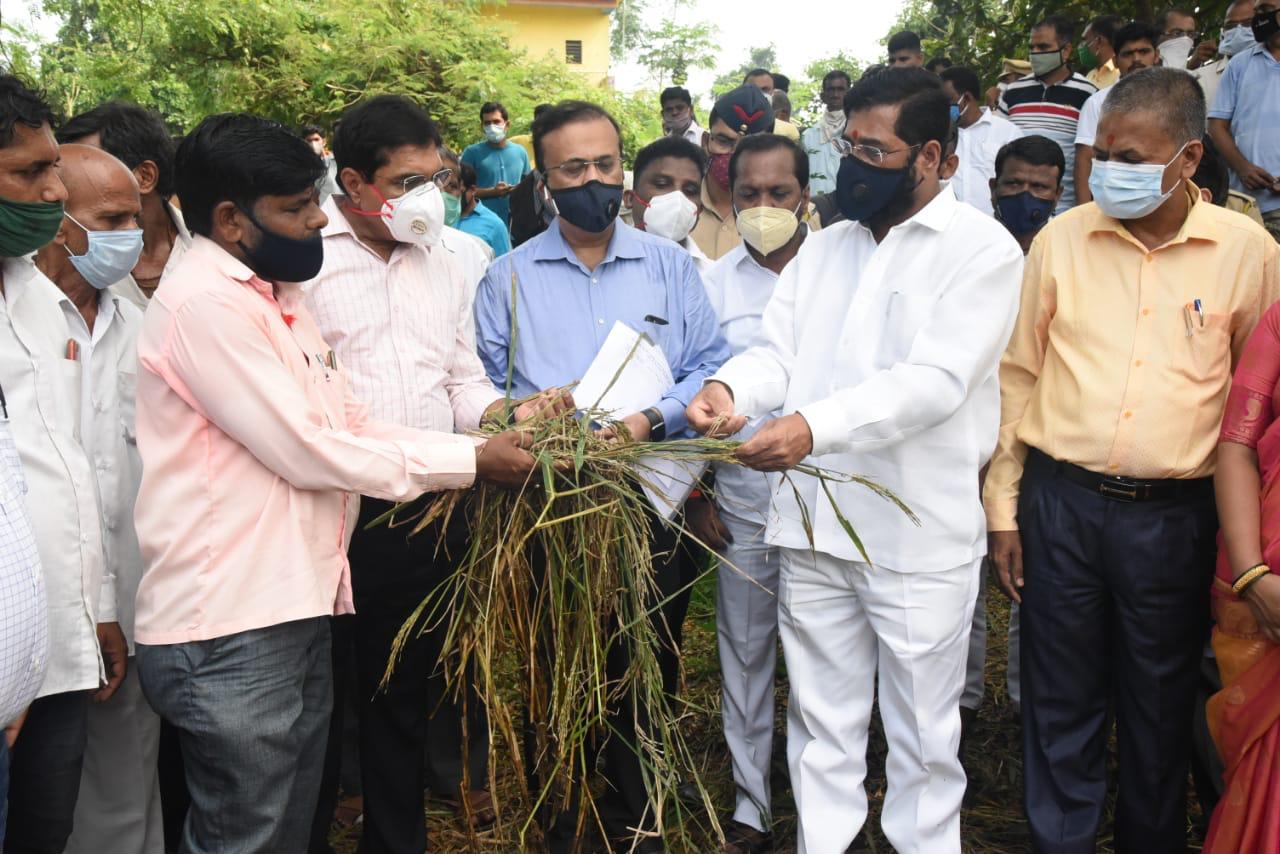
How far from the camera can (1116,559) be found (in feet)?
9.32

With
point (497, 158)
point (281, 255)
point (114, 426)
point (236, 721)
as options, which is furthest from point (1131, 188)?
point (497, 158)

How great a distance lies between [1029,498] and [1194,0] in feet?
23.7

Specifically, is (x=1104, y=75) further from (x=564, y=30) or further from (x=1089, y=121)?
(x=564, y=30)

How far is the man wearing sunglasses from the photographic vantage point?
9.59 feet

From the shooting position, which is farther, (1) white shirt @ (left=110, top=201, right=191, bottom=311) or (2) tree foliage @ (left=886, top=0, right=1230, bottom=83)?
(2) tree foliage @ (left=886, top=0, right=1230, bottom=83)

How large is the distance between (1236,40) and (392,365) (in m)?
5.41

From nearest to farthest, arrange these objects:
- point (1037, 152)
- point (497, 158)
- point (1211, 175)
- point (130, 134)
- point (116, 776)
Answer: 1. point (116, 776)
2. point (130, 134)
3. point (1211, 175)
4. point (1037, 152)
5. point (497, 158)

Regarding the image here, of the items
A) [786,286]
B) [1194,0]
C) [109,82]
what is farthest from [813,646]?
[109,82]

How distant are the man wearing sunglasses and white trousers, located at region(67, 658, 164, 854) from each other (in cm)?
51

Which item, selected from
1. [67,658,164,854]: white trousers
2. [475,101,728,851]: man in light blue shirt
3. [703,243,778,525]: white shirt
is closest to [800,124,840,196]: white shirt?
[703,243,778,525]: white shirt

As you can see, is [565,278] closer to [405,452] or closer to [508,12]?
[405,452]

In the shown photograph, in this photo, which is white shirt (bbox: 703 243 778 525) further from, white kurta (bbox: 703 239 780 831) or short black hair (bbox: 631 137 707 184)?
short black hair (bbox: 631 137 707 184)

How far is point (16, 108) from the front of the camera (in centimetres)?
210

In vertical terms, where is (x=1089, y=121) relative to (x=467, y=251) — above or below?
above
